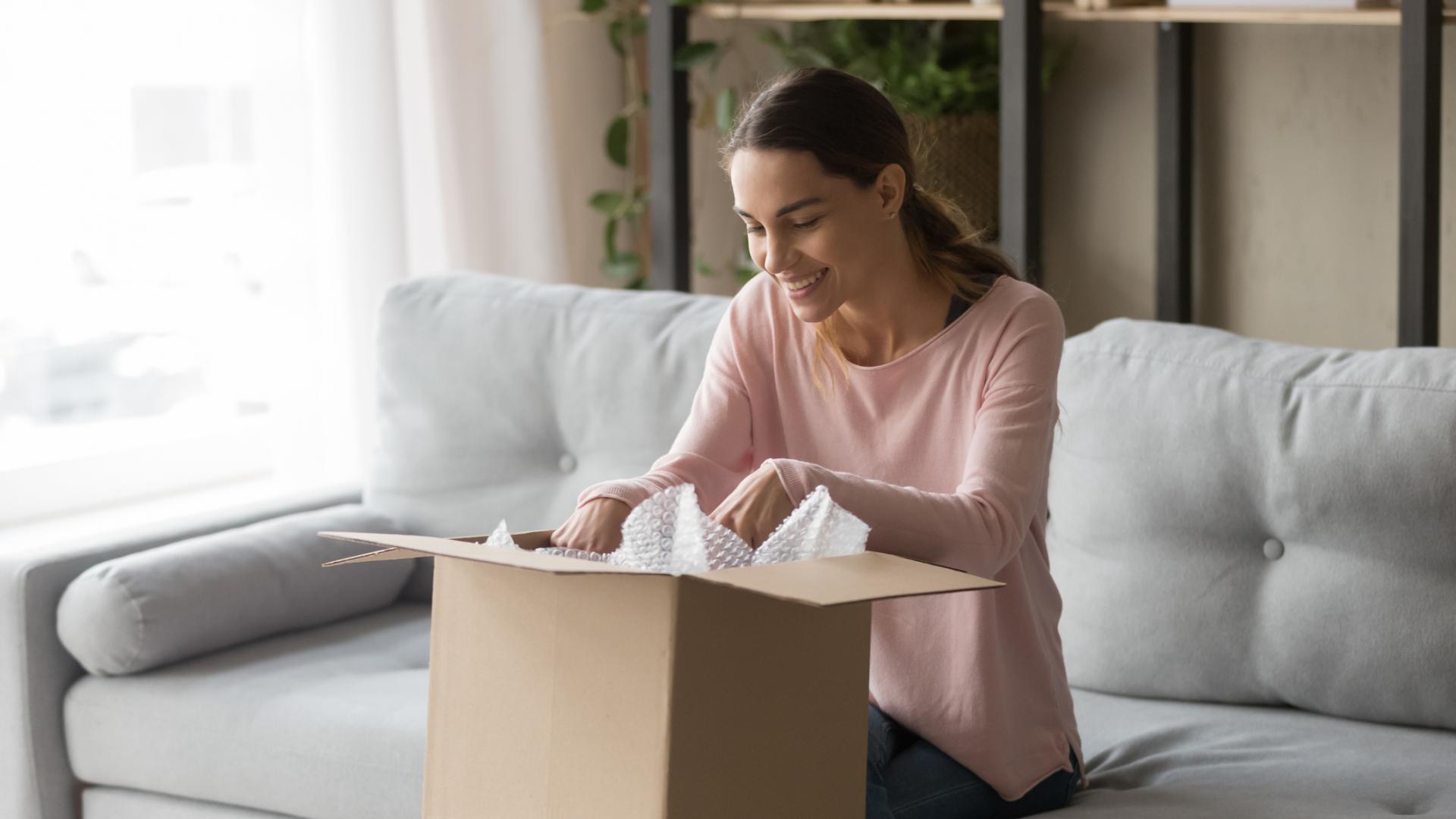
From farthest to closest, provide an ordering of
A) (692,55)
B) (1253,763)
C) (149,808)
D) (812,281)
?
(692,55)
(149,808)
(1253,763)
(812,281)

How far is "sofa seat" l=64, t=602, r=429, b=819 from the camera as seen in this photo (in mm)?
1689

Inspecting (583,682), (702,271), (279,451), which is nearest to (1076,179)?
(702,271)

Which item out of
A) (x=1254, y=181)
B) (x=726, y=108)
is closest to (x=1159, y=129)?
(x=1254, y=181)

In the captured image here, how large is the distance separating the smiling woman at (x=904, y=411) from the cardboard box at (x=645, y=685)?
127mm

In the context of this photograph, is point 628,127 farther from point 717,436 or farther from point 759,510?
point 759,510

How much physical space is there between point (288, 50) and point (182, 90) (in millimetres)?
197

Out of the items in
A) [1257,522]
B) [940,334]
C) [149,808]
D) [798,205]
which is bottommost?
[149,808]

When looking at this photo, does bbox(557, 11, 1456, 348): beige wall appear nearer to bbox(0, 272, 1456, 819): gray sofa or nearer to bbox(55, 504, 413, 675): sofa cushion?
bbox(0, 272, 1456, 819): gray sofa

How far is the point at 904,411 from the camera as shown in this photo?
139 cm

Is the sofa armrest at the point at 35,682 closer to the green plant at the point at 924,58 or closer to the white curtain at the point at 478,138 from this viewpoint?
the white curtain at the point at 478,138

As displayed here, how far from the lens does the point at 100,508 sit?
267 centimetres

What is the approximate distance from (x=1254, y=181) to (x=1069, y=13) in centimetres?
59

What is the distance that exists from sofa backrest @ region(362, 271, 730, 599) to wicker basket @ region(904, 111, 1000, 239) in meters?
0.73

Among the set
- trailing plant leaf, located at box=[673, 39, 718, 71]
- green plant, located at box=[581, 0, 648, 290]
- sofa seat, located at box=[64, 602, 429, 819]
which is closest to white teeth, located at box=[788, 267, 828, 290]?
sofa seat, located at box=[64, 602, 429, 819]
